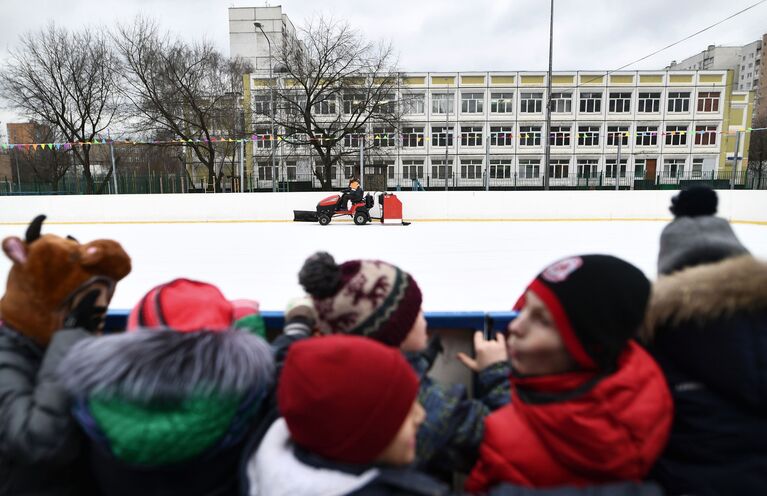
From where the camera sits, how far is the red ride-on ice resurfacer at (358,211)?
10.0m

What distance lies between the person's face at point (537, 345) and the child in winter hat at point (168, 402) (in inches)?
18.3

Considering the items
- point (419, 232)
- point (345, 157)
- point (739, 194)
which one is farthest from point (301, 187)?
point (739, 194)

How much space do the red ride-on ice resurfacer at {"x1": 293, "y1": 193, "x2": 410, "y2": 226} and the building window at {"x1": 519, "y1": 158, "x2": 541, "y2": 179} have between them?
21.0 meters

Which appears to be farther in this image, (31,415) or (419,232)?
(419,232)

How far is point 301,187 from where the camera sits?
78.2 ft

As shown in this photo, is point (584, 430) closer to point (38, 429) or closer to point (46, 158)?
point (38, 429)

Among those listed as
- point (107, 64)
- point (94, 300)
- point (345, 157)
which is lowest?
point (94, 300)

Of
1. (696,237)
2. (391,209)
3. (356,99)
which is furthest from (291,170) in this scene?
(696,237)

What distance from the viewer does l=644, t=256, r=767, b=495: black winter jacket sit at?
750mm

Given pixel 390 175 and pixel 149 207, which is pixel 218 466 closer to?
pixel 149 207

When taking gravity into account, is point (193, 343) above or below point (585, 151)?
below

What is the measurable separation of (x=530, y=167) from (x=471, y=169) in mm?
3870

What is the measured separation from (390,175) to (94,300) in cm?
2961

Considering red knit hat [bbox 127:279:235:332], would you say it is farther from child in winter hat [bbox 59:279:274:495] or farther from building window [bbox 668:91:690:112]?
building window [bbox 668:91:690:112]
